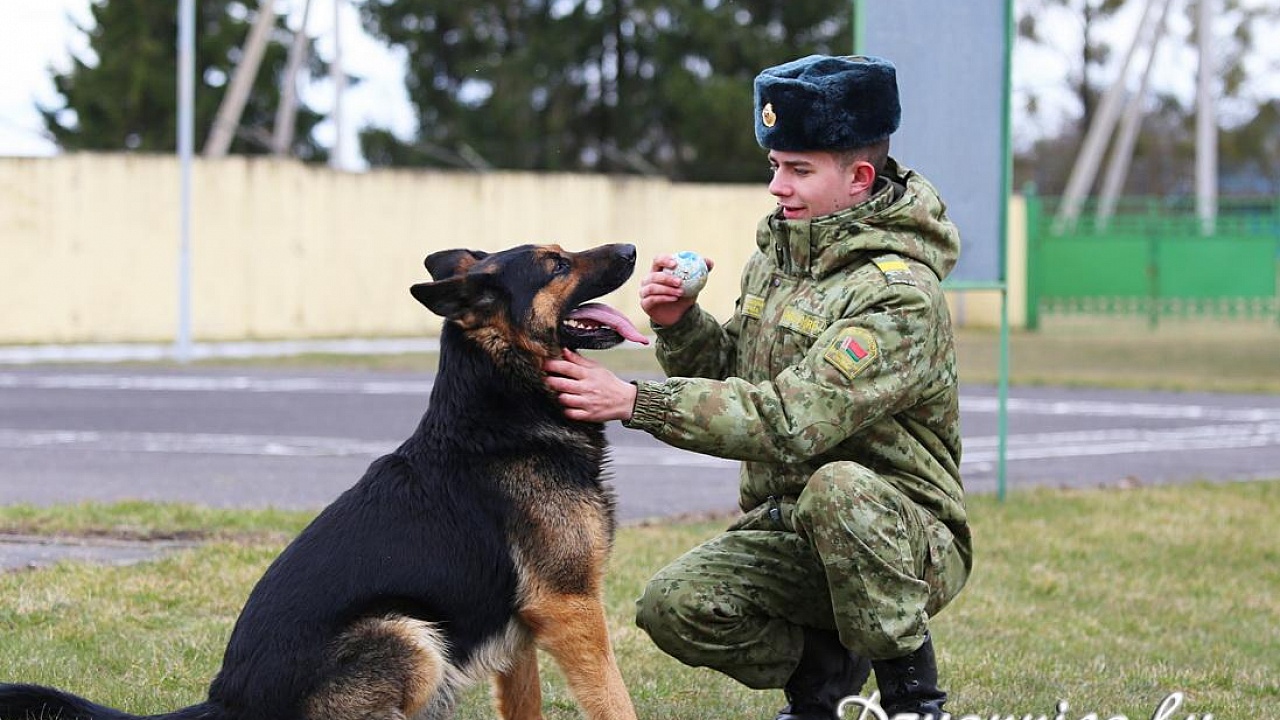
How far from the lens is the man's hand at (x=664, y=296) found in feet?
15.2

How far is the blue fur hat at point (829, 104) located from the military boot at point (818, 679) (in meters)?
1.55

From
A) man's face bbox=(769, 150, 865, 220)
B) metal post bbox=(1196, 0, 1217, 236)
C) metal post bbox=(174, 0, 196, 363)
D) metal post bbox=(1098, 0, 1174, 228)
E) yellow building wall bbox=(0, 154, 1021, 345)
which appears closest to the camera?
man's face bbox=(769, 150, 865, 220)

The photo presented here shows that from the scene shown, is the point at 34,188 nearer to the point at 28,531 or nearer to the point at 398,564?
the point at 28,531

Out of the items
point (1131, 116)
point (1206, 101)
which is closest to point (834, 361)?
point (1206, 101)

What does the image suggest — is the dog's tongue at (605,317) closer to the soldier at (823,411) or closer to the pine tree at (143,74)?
the soldier at (823,411)

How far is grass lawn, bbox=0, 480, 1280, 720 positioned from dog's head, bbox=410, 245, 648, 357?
4.77 ft

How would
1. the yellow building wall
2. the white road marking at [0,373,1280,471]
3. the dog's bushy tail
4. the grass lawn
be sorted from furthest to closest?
1. the yellow building wall
2. the white road marking at [0,373,1280,471]
3. the grass lawn
4. the dog's bushy tail

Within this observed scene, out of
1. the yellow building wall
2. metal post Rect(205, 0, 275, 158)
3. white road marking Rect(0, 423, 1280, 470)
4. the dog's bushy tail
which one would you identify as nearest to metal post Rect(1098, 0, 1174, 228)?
the yellow building wall

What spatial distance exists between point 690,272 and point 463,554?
44.0 inches

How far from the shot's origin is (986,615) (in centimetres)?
665

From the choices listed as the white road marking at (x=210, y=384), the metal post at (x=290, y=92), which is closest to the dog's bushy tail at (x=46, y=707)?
the white road marking at (x=210, y=384)

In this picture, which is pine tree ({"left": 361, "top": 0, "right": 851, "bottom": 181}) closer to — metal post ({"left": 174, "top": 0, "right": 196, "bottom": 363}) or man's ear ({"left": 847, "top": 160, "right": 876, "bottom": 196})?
metal post ({"left": 174, "top": 0, "right": 196, "bottom": 363})

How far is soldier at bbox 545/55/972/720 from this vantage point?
4188mm

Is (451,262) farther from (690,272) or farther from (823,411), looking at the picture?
(823,411)
